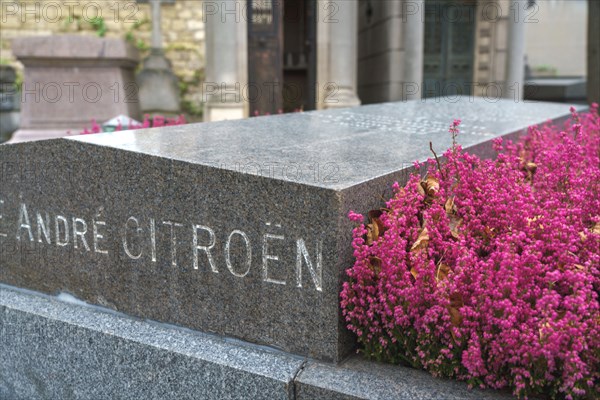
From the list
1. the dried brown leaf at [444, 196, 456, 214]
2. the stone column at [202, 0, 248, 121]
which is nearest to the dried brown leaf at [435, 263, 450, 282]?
the dried brown leaf at [444, 196, 456, 214]

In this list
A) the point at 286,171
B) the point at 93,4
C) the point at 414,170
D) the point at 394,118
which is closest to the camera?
the point at 286,171

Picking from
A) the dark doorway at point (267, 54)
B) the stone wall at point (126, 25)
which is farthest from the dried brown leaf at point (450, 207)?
the stone wall at point (126, 25)

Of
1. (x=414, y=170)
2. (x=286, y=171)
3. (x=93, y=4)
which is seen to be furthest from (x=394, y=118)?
(x=93, y=4)

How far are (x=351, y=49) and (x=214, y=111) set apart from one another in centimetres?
260

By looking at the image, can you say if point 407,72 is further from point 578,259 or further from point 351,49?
point 578,259

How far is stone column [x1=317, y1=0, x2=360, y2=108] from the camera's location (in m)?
10.6

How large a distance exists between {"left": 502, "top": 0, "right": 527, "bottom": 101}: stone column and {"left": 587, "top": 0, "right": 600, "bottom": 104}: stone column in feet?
5.58

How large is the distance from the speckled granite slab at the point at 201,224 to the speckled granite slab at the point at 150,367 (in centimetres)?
7

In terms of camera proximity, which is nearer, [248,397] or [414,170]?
[248,397]

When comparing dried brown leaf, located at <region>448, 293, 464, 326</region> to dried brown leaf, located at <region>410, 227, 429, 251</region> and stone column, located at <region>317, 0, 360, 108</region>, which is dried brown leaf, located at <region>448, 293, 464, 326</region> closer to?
dried brown leaf, located at <region>410, 227, 429, 251</region>

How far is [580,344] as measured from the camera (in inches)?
62.0

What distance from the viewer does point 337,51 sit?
35.1 ft

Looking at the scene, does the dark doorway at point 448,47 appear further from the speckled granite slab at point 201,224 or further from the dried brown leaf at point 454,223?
the dried brown leaf at point 454,223

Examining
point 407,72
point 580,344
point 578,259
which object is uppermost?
point 407,72
